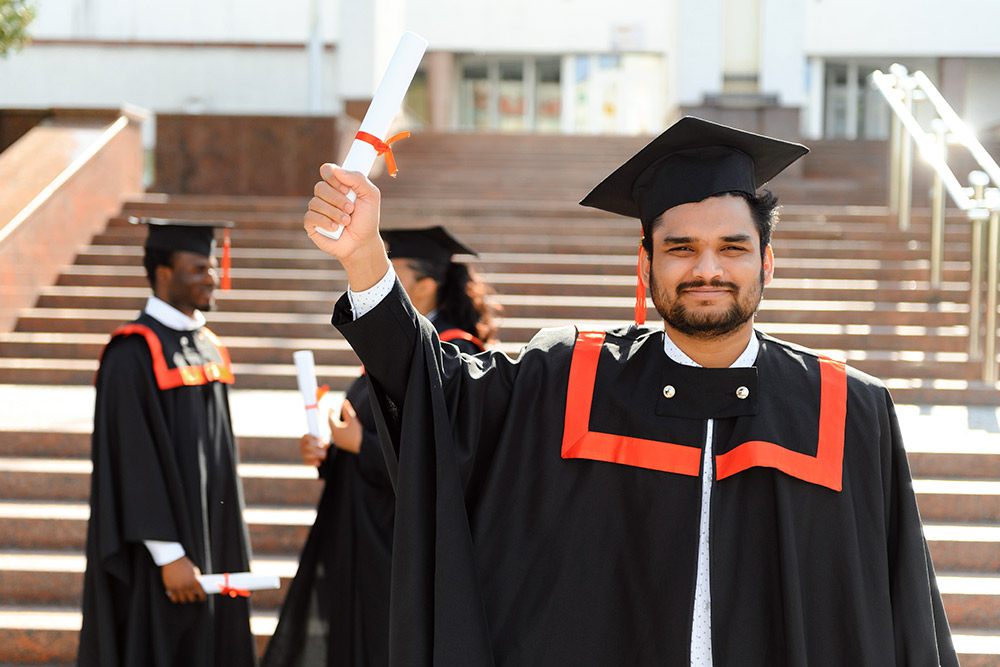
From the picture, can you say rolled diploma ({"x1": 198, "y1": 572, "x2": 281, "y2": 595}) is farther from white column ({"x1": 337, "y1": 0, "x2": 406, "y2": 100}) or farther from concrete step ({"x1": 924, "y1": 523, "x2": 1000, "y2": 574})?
white column ({"x1": 337, "y1": 0, "x2": 406, "y2": 100})

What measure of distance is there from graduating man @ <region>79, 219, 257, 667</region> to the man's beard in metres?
2.06

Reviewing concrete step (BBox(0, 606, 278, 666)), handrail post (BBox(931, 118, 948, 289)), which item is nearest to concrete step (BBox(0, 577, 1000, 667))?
concrete step (BBox(0, 606, 278, 666))

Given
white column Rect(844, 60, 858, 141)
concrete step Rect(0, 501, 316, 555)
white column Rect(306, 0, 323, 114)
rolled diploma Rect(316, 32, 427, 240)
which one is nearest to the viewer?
rolled diploma Rect(316, 32, 427, 240)

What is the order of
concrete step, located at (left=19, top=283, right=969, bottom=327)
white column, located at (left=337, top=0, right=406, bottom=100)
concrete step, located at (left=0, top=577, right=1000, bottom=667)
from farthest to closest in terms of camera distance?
white column, located at (left=337, top=0, right=406, bottom=100) → concrete step, located at (left=19, top=283, right=969, bottom=327) → concrete step, located at (left=0, top=577, right=1000, bottom=667)

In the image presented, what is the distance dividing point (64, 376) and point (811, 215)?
244 inches

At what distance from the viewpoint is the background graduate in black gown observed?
3.67m

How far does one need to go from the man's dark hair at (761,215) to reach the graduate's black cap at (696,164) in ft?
0.05

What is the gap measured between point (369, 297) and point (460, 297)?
5.91 feet

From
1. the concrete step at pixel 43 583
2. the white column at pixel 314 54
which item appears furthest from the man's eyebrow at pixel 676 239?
the white column at pixel 314 54

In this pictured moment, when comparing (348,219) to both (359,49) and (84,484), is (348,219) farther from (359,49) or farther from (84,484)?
Result: (359,49)

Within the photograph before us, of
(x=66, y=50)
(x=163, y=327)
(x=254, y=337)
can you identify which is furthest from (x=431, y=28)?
(x=163, y=327)

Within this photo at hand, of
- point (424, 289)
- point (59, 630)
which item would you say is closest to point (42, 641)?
point (59, 630)

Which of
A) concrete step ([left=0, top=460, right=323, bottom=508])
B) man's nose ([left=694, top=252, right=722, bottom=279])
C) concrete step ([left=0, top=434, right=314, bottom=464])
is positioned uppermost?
man's nose ([left=694, top=252, right=722, bottom=279])

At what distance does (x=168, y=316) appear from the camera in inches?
152
